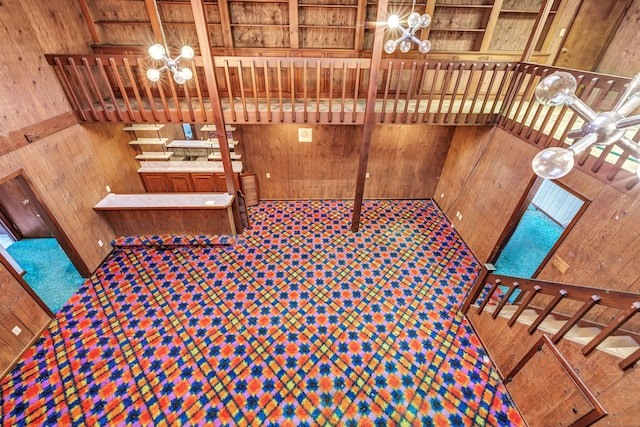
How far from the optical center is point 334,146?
6.19 metres

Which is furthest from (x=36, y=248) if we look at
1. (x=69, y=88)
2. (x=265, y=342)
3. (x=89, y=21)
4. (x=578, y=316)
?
(x=578, y=316)

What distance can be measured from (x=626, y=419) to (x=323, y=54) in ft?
19.8

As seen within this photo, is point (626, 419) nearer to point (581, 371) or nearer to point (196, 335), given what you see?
point (581, 371)

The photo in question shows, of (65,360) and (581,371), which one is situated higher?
(581,371)

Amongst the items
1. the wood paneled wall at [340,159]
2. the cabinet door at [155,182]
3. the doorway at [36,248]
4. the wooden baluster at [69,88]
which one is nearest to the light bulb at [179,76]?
the wooden baluster at [69,88]

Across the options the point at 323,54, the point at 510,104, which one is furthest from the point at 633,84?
the point at 323,54

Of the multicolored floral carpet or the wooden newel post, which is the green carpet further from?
the wooden newel post

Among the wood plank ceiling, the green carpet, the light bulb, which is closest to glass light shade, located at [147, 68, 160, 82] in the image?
the light bulb

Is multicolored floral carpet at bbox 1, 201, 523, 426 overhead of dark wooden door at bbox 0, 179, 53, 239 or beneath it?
beneath

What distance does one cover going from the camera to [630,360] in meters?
2.12

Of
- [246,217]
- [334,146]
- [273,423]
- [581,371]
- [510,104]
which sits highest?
[510,104]

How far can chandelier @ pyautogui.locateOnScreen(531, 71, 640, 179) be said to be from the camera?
123 centimetres

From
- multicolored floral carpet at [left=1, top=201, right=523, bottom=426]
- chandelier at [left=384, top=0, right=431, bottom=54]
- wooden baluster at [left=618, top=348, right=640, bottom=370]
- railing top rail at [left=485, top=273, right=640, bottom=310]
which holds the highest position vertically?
chandelier at [left=384, top=0, right=431, bottom=54]

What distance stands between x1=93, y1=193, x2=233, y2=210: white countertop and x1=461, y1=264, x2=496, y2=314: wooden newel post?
4.32 m
